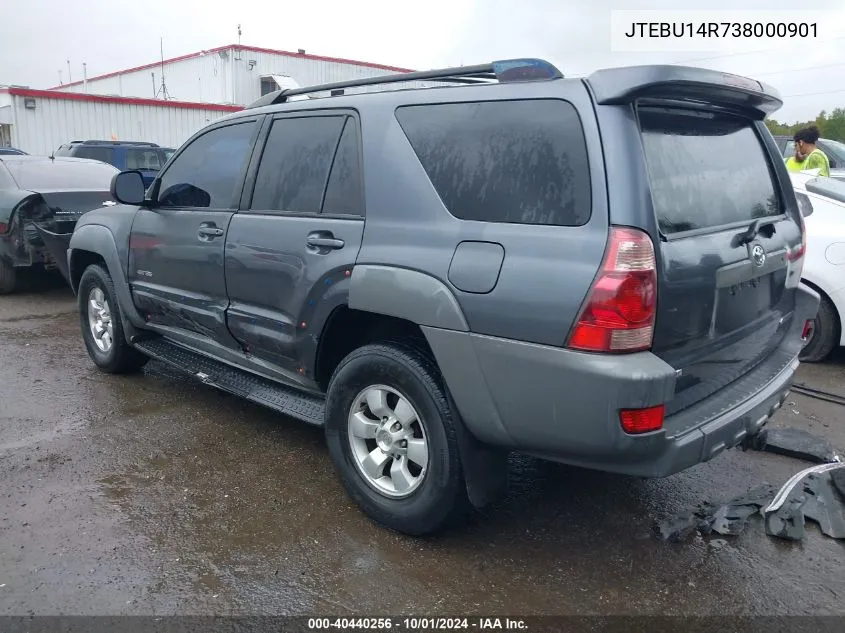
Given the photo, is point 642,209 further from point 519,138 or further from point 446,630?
point 446,630

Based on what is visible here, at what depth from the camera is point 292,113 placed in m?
3.81

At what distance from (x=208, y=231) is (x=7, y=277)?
5400 millimetres

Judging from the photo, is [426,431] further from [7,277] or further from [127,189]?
[7,277]

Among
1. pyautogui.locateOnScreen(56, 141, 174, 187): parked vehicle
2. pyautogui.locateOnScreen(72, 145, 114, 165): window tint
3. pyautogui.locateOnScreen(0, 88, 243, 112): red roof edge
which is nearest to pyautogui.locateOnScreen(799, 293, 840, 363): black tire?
pyautogui.locateOnScreen(56, 141, 174, 187): parked vehicle

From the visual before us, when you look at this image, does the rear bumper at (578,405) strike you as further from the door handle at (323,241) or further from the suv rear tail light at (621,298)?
the door handle at (323,241)

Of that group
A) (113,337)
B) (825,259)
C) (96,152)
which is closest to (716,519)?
(825,259)

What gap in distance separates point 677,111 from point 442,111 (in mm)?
947

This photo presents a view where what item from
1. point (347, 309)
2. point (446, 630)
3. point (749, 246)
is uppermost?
point (749, 246)

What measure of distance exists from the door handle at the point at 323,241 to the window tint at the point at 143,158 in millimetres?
13244

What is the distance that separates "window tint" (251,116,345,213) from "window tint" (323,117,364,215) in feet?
0.18

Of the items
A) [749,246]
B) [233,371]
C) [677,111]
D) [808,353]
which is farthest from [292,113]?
[808,353]

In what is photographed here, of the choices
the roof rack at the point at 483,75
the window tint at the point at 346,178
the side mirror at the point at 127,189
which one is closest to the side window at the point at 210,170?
the side mirror at the point at 127,189

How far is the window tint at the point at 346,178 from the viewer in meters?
3.34

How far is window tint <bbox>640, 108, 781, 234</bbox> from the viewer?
8.90 feet
